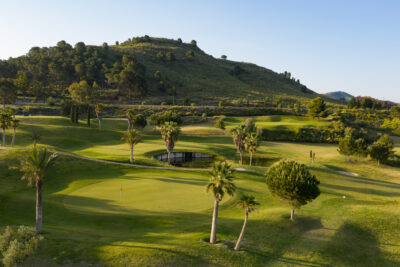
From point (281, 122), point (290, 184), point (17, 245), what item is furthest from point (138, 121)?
point (17, 245)

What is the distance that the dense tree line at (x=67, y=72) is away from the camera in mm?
157875

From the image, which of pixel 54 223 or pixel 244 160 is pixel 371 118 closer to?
pixel 244 160

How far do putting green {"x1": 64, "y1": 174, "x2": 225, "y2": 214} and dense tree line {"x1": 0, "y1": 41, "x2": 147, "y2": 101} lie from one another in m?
121

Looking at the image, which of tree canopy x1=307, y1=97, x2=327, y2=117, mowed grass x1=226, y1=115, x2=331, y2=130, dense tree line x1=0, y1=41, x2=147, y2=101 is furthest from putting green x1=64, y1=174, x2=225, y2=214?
dense tree line x1=0, y1=41, x2=147, y2=101

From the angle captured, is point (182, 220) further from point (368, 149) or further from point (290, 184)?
point (368, 149)

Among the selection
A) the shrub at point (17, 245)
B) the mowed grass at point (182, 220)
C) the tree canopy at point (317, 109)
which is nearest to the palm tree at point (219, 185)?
the mowed grass at point (182, 220)

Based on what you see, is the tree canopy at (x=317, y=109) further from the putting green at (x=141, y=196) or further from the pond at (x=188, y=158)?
the putting green at (x=141, y=196)

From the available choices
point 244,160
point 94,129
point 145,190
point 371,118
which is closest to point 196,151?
point 244,160

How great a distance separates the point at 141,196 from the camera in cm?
4028

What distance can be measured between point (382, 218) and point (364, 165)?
43.6 meters

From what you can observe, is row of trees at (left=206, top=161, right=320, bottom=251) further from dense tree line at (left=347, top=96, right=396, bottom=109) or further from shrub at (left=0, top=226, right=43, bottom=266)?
dense tree line at (left=347, top=96, right=396, bottom=109)

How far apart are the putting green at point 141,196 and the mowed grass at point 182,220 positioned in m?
0.14

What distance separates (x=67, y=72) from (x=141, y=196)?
511 ft

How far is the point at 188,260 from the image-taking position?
80.5ft
